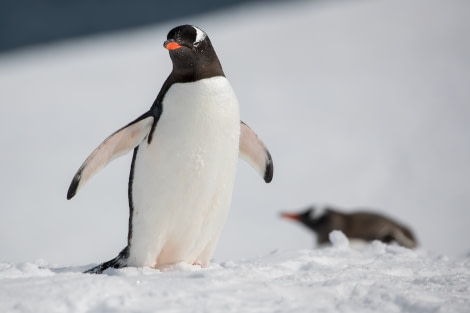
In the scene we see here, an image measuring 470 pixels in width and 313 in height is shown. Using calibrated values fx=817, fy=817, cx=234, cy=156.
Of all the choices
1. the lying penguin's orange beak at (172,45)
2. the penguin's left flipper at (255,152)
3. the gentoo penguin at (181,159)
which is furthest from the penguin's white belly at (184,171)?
the penguin's left flipper at (255,152)

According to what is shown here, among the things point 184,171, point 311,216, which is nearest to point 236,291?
point 184,171

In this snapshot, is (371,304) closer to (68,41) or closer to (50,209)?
(50,209)

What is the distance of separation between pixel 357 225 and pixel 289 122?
186 inches

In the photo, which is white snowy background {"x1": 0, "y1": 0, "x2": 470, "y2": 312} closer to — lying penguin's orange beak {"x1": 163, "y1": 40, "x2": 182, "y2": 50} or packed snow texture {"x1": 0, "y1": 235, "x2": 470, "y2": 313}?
packed snow texture {"x1": 0, "y1": 235, "x2": 470, "y2": 313}

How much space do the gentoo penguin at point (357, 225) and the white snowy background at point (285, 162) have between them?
31 cm

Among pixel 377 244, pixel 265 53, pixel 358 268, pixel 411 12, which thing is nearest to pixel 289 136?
pixel 265 53

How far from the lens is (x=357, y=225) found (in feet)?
21.1

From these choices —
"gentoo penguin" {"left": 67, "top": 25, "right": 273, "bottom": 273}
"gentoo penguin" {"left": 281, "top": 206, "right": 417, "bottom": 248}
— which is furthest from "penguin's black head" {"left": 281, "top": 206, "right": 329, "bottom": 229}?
"gentoo penguin" {"left": 67, "top": 25, "right": 273, "bottom": 273}

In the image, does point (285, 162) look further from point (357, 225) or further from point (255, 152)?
point (255, 152)

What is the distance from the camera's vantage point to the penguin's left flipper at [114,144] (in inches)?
114

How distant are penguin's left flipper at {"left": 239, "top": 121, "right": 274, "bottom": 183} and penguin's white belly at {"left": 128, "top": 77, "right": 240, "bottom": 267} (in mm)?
324

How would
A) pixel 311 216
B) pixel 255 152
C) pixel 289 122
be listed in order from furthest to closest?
pixel 289 122
pixel 311 216
pixel 255 152

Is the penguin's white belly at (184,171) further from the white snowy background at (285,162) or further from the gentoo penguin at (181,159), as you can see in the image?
the white snowy background at (285,162)

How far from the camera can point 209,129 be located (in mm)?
2848
